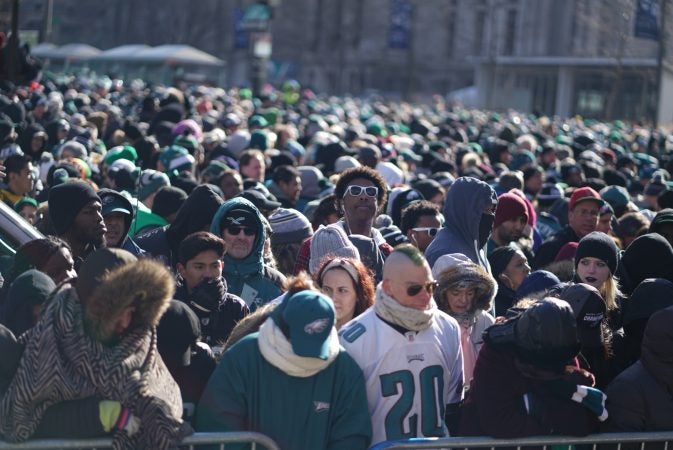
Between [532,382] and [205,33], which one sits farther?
[205,33]

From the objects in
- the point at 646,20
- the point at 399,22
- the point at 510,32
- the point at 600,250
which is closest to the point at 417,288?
the point at 600,250

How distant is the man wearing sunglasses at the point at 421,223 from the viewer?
29.6 feet

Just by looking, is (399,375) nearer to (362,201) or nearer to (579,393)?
(579,393)

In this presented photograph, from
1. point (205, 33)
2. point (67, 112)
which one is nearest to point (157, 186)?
point (67, 112)

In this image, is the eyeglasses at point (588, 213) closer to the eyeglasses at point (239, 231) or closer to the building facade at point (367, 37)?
the eyeglasses at point (239, 231)

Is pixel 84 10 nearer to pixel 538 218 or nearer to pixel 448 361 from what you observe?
pixel 538 218

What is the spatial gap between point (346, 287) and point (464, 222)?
A: 1.97 metres

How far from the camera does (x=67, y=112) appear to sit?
74.4ft

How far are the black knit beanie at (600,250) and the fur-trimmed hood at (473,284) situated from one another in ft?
3.86

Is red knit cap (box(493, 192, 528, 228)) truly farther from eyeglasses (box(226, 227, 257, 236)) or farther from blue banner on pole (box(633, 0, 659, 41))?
blue banner on pole (box(633, 0, 659, 41))

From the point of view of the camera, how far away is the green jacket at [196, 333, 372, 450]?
515cm

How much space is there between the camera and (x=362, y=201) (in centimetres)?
845

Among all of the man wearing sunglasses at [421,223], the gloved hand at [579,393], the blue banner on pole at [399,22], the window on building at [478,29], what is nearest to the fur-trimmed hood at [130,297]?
the gloved hand at [579,393]

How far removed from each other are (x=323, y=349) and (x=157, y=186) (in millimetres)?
5537
